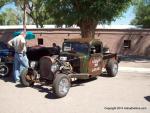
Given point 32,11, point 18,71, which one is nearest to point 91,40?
point 18,71

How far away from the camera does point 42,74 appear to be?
11539mm

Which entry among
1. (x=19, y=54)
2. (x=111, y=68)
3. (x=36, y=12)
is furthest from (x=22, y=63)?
(x=36, y=12)

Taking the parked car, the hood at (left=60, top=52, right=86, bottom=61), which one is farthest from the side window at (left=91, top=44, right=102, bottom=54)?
the parked car

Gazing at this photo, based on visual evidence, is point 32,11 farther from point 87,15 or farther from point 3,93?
point 3,93

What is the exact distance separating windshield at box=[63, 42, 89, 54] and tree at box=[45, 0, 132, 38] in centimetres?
928

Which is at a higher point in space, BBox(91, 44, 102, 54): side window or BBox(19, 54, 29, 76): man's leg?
BBox(91, 44, 102, 54): side window

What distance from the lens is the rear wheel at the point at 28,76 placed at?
1171 centimetres

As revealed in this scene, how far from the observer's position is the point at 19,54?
41.6 ft

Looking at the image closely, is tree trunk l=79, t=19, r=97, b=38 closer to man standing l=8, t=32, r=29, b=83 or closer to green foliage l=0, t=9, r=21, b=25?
man standing l=8, t=32, r=29, b=83

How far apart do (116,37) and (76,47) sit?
66.6ft

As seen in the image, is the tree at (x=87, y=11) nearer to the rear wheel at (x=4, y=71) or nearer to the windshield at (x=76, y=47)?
the windshield at (x=76, y=47)

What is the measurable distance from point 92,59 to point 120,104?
3293 millimetres

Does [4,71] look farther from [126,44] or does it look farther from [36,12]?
[36,12]

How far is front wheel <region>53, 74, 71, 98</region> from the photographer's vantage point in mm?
10076
